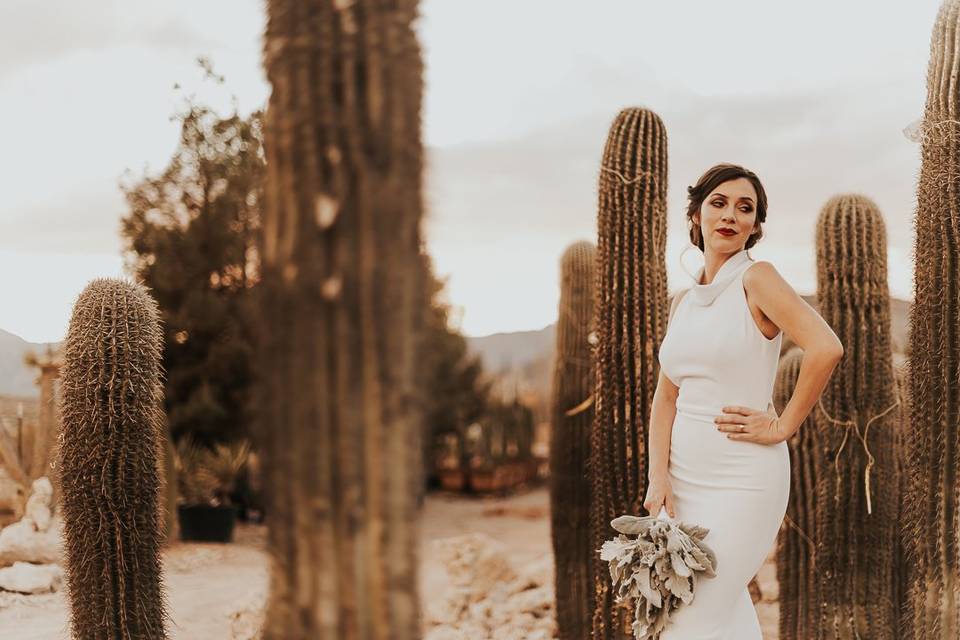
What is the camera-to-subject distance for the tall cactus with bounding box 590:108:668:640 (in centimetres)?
414

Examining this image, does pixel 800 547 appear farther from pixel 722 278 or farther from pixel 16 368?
pixel 16 368

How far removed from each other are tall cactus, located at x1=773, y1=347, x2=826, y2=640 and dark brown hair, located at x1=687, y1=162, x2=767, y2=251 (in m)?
2.20

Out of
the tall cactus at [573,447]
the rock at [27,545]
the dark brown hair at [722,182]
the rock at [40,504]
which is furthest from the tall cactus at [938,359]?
the rock at [40,504]

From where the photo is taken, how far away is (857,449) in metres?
4.54

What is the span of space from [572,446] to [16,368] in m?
4.85

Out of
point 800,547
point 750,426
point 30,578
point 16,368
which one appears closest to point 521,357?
point 16,368

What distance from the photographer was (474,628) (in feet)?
20.4

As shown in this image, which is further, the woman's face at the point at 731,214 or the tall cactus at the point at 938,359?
the tall cactus at the point at 938,359

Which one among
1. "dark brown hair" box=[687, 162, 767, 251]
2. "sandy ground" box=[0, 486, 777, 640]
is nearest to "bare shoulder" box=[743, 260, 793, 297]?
"dark brown hair" box=[687, 162, 767, 251]

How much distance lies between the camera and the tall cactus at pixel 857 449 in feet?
14.8

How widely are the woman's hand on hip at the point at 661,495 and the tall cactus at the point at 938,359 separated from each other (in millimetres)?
1288

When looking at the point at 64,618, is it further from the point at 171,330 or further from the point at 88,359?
the point at 171,330

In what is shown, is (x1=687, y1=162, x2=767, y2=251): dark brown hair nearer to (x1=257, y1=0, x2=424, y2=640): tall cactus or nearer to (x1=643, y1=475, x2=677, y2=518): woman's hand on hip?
(x1=643, y1=475, x2=677, y2=518): woman's hand on hip

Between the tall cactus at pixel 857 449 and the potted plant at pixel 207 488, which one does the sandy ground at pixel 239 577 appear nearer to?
the potted plant at pixel 207 488
